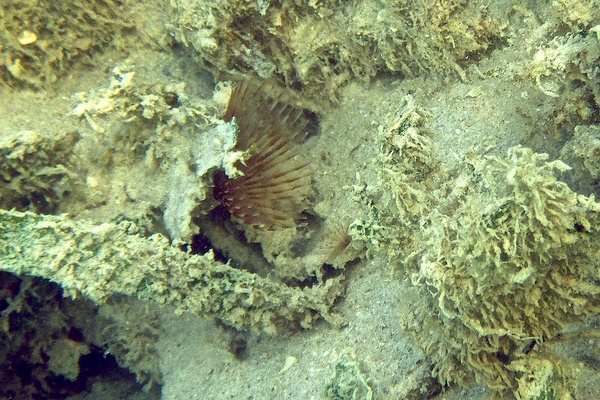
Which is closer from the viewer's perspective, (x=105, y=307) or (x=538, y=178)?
(x=538, y=178)

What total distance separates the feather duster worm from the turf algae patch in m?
0.45

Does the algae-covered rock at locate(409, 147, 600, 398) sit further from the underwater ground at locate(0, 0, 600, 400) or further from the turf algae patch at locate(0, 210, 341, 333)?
the turf algae patch at locate(0, 210, 341, 333)

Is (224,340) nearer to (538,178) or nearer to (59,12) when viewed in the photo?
(538,178)

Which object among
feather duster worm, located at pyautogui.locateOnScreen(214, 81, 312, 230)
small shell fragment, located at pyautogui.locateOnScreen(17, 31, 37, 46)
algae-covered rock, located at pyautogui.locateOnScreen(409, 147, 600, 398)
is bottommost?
small shell fragment, located at pyautogui.locateOnScreen(17, 31, 37, 46)

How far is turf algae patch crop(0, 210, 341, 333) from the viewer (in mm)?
2465

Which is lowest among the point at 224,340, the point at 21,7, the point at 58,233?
the point at 224,340

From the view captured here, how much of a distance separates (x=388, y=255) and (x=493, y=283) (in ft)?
1.79

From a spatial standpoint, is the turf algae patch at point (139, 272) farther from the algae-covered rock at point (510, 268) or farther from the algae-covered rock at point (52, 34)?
the algae-covered rock at point (52, 34)

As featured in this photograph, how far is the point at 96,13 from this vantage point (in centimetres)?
321

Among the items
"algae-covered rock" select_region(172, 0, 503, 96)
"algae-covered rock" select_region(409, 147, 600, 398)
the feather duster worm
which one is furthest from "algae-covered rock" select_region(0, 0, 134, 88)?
"algae-covered rock" select_region(409, 147, 600, 398)

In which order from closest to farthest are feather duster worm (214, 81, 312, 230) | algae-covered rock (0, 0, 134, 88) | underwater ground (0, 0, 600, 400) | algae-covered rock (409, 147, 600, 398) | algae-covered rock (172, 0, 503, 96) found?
algae-covered rock (409, 147, 600, 398) < underwater ground (0, 0, 600, 400) < algae-covered rock (172, 0, 503, 96) < feather duster worm (214, 81, 312, 230) < algae-covered rock (0, 0, 134, 88)

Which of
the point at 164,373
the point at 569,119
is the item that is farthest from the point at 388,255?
the point at 164,373

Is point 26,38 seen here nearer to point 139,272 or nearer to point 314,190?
point 139,272

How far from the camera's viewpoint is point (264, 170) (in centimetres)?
277
